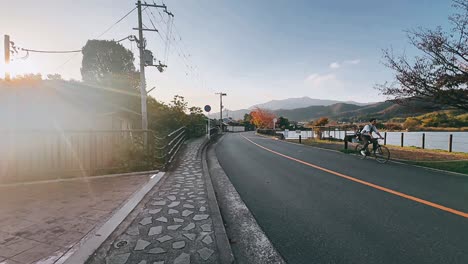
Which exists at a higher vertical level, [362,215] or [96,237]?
[96,237]

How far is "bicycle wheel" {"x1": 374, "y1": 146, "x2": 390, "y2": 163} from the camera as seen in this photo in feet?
28.9

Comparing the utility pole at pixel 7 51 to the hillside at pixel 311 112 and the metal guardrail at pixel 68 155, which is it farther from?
the hillside at pixel 311 112

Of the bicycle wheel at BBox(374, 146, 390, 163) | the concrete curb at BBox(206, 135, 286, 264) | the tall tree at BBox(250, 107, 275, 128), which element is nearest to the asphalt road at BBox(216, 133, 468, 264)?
the concrete curb at BBox(206, 135, 286, 264)

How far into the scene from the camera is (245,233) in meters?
3.12

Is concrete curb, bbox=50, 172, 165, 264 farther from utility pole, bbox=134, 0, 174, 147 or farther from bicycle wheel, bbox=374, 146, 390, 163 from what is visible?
bicycle wheel, bbox=374, 146, 390, 163

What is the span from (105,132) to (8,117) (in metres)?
7.78

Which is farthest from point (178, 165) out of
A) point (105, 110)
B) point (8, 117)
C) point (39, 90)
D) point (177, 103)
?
point (177, 103)

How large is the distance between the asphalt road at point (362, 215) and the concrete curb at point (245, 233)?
0.12 m

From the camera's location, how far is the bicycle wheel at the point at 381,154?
8795mm

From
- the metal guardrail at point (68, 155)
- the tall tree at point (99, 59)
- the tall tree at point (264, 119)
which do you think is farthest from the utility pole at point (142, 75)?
the tall tree at point (264, 119)

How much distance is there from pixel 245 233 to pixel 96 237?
6.50 ft

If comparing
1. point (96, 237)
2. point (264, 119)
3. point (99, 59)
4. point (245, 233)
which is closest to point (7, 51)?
point (96, 237)

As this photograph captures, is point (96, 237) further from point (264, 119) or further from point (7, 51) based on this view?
point (264, 119)

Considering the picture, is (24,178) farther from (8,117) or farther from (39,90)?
(39,90)
